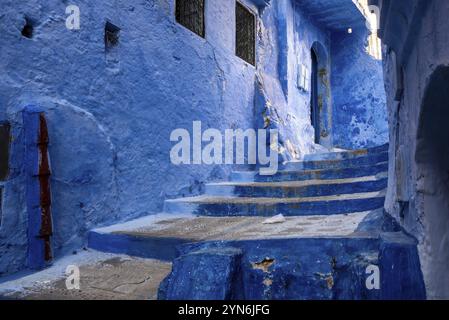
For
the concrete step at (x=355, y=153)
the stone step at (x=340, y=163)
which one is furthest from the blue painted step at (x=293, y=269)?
the concrete step at (x=355, y=153)

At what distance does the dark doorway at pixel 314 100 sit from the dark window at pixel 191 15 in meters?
5.72

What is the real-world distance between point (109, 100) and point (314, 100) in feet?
25.5

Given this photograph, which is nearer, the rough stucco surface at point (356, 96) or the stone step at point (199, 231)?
the stone step at point (199, 231)

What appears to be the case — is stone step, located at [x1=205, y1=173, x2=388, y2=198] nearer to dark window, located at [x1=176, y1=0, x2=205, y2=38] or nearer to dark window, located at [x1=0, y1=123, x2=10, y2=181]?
dark window, located at [x1=176, y1=0, x2=205, y2=38]

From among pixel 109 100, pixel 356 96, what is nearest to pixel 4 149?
pixel 109 100

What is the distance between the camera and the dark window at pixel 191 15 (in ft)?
15.2

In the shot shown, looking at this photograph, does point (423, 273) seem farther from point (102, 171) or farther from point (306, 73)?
point (306, 73)

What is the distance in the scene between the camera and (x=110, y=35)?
11.3ft

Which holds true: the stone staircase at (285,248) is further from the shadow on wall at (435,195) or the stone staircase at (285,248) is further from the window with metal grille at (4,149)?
the window with metal grille at (4,149)

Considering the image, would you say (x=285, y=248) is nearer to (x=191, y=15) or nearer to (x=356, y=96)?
(x=191, y=15)

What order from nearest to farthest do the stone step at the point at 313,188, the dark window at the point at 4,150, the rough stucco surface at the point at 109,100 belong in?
1. the dark window at the point at 4,150
2. the rough stucco surface at the point at 109,100
3. the stone step at the point at 313,188

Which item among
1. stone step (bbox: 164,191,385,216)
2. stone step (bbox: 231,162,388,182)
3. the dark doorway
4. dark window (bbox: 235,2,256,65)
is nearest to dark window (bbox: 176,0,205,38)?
dark window (bbox: 235,2,256,65)
